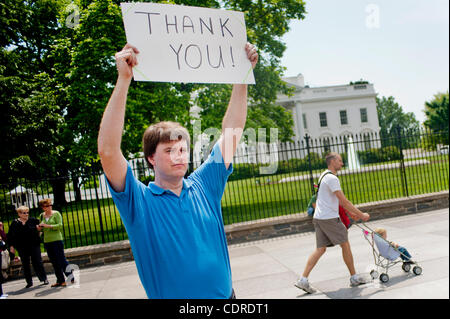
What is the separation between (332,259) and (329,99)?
4524cm

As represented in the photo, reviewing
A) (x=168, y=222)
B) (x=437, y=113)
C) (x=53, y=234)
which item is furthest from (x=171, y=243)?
(x=437, y=113)

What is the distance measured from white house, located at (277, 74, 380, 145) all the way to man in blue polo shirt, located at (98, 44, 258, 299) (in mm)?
47052

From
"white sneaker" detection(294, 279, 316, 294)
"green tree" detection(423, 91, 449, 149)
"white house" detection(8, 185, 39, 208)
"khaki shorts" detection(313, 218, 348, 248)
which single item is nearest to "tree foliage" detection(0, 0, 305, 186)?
"white house" detection(8, 185, 39, 208)

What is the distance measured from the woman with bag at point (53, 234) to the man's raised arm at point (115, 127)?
5.41 m

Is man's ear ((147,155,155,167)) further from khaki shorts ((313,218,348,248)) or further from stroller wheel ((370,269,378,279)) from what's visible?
stroller wheel ((370,269,378,279))

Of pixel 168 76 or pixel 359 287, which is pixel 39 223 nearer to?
pixel 359 287

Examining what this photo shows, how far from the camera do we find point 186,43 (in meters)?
1.57

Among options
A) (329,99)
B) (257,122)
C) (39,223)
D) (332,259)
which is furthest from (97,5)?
(329,99)

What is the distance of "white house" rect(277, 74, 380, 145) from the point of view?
47469 millimetres

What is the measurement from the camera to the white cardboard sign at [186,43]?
1443mm

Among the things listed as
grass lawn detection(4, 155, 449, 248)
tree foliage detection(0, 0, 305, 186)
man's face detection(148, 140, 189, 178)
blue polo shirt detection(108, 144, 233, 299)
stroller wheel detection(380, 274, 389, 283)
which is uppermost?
tree foliage detection(0, 0, 305, 186)

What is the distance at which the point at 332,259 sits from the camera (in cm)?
573

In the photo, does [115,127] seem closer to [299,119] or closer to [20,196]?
[20,196]

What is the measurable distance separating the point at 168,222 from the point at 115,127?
0.45 m
